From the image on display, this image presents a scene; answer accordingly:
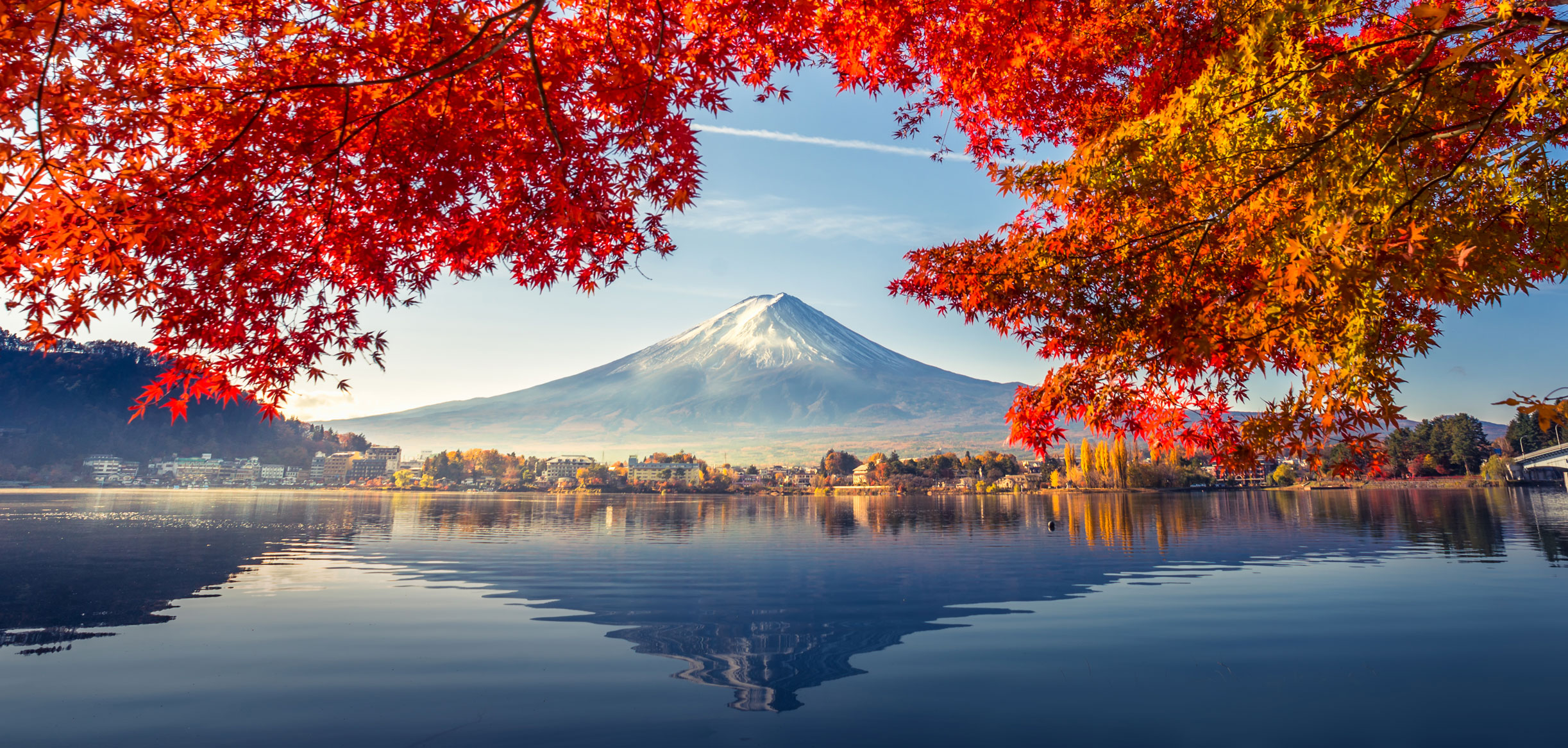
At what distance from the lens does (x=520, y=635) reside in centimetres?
883

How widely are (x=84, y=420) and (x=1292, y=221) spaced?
223 meters

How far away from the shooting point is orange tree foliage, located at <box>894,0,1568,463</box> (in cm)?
411

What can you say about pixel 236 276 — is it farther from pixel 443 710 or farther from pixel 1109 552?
pixel 1109 552

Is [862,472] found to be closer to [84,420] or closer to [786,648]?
[786,648]

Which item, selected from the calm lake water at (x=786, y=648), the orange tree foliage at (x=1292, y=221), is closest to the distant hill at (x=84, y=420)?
the calm lake water at (x=786, y=648)

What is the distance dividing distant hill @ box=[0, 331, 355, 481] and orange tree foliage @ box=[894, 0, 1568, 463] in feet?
578

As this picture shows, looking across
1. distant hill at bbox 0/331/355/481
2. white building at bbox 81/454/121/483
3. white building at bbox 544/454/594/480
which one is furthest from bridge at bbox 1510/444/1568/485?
white building at bbox 81/454/121/483

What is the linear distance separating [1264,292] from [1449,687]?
5.29m

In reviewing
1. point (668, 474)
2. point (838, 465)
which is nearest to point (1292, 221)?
point (838, 465)

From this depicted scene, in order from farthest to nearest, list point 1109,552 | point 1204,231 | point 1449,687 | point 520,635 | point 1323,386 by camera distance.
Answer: point 1109,552, point 520,635, point 1449,687, point 1204,231, point 1323,386

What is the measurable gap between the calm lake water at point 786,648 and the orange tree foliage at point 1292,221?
2438mm

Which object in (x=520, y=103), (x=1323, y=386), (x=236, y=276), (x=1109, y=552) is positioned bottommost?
(x=1109, y=552)

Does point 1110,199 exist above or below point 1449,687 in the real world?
above

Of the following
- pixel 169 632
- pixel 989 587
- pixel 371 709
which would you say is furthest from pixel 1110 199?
pixel 169 632
